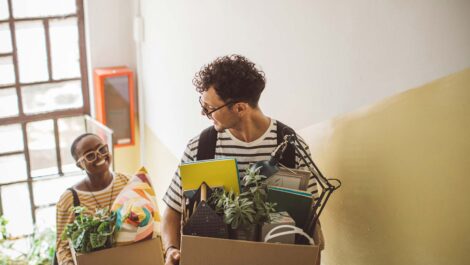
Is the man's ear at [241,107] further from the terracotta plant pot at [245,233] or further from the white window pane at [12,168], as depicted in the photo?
the white window pane at [12,168]

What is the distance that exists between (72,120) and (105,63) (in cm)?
53

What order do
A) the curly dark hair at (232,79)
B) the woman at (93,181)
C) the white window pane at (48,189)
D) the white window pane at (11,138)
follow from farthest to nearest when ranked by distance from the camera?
the white window pane at (48,189)
the white window pane at (11,138)
the woman at (93,181)
the curly dark hair at (232,79)

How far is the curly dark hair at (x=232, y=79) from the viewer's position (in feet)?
6.25

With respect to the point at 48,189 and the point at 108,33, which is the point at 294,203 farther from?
the point at 48,189

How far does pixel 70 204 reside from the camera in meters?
2.51

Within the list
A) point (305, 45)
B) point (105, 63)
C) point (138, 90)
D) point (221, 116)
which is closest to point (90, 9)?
point (105, 63)

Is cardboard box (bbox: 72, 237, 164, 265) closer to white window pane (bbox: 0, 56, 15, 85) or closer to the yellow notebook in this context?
the yellow notebook

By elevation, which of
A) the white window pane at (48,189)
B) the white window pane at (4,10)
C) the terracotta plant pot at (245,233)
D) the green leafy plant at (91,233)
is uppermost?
the white window pane at (4,10)

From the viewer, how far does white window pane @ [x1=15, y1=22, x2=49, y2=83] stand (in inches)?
171

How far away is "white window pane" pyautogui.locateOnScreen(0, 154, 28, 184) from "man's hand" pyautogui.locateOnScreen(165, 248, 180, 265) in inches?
119

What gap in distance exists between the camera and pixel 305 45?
2.38 metres

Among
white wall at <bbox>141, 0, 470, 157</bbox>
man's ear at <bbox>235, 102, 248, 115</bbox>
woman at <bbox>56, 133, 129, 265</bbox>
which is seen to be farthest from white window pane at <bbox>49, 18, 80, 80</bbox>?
man's ear at <bbox>235, 102, 248, 115</bbox>

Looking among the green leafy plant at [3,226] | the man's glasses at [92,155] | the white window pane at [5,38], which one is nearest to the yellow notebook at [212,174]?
the man's glasses at [92,155]

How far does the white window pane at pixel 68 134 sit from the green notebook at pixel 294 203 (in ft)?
10.7
